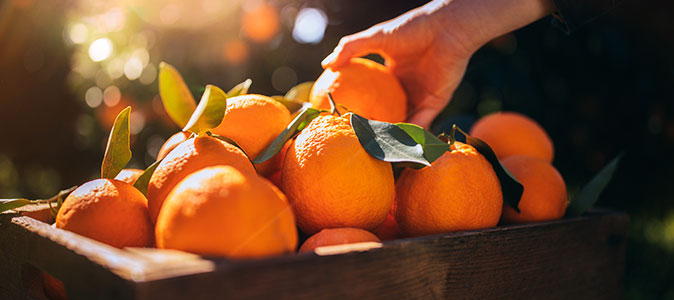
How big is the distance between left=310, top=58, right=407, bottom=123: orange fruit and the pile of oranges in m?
0.06

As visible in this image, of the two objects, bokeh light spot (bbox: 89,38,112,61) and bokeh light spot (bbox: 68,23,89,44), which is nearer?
bokeh light spot (bbox: 89,38,112,61)

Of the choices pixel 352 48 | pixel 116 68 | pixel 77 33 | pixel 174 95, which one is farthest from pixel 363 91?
pixel 77 33

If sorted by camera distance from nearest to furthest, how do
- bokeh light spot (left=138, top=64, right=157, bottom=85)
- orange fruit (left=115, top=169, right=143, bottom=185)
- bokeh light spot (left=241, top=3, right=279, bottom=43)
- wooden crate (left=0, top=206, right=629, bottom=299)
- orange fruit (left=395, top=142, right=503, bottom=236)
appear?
wooden crate (left=0, top=206, right=629, bottom=299)
orange fruit (left=395, top=142, right=503, bottom=236)
orange fruit (left=115, top=169, right=143, bottom=185)
bokeh light spot (left=241, top=3, right=279, bottom=43)
bokeh light spot (left=138, top=64, right=157, bottom=85)

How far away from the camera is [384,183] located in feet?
2.44

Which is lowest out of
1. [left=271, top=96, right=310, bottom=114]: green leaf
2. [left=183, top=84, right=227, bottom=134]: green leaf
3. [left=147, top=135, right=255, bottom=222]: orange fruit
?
[left=271, top=96, right=310, bottom=114]: green leaf

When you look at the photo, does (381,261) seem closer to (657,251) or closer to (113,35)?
(657,251)

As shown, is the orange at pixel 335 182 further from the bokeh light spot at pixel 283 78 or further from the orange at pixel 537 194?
the bokeh light spot at pixel 283 78

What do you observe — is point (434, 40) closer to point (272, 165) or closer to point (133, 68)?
point (272, 165)

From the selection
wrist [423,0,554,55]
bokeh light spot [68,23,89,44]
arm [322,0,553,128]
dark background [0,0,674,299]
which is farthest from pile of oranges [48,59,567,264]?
bokeh light spot [68,23,89,44]

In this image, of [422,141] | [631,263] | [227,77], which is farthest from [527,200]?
[227,77]

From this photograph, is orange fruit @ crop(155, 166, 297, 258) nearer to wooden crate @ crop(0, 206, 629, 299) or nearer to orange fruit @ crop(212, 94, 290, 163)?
wooden crate @ crop(0, 206, 629, 299)

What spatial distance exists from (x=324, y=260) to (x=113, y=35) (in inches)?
86.7

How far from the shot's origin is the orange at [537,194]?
2.95ft

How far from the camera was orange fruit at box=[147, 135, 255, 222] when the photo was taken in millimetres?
691
